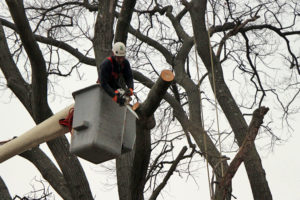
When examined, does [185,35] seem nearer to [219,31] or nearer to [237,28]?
[219,31]

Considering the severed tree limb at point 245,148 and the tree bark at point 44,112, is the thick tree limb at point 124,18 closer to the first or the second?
the tree bark at point 44,112

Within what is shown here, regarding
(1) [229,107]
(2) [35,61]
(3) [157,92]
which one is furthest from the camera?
(1) [229,107]

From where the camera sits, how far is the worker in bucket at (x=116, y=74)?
413 centimetres

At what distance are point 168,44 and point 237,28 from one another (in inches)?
98.8

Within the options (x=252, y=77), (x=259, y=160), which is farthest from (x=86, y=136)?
(x=252, y=77)

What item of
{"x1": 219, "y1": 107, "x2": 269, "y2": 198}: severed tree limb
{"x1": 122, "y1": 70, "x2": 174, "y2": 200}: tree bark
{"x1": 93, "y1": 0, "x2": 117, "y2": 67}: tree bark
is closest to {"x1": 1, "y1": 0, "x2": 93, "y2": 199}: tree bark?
{"x1": 93, "y1": 0, "x2": 117, "y2": 67}: tree bark

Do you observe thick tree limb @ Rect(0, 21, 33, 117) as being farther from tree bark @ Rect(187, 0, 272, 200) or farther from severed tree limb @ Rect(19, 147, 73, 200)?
tree bark @ Rect(187, 0, 272, 200)

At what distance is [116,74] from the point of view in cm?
434

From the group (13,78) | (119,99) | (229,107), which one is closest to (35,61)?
(13,78)

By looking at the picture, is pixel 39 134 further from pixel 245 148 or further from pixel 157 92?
pixel 245 148

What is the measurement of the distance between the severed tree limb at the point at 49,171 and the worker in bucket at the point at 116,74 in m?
1.84

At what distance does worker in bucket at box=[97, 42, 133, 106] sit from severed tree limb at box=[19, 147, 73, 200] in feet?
6.03

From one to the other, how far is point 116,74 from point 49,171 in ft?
6.70

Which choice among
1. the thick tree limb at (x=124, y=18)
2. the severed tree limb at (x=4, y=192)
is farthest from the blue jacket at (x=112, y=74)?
the severed tree limb at (x=4, y=192)
